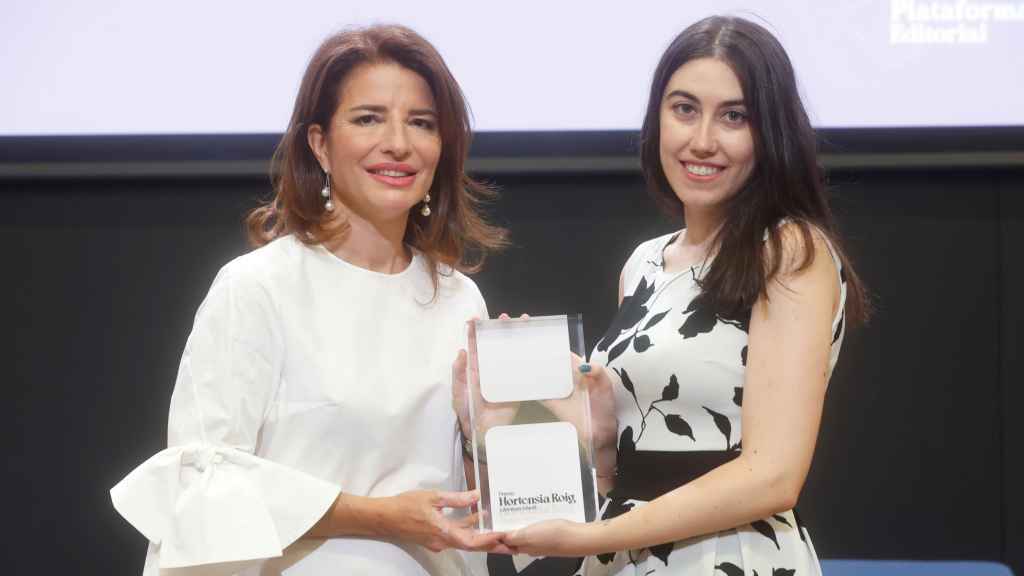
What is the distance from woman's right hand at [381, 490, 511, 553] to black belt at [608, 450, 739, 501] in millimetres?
232

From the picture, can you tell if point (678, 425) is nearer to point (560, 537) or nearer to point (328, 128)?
point (560, 537)

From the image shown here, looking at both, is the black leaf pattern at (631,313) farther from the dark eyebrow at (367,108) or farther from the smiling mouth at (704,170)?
the dark eyebrow at (367,108)

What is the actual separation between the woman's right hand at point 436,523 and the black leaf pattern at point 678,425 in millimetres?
308

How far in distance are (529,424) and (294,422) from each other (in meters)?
0.36

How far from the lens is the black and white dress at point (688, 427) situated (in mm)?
1764

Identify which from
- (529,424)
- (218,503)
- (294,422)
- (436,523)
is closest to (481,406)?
(529,424)

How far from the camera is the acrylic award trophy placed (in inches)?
69.2

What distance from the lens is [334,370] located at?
5.99ft

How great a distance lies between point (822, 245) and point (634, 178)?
1.33 m

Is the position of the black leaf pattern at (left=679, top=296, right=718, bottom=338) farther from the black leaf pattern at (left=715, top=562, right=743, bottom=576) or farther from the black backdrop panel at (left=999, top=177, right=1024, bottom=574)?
the black backdrop panel at (left=999, top=177, right=1024, bottom=574)

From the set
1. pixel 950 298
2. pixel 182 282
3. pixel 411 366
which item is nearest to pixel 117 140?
pixel 182 282

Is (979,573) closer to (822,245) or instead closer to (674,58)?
(822,245)

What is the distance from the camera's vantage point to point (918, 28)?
2.88 m

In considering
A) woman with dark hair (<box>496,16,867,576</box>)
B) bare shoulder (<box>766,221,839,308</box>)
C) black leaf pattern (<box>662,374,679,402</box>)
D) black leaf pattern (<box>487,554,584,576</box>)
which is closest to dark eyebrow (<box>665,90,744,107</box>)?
woman with dark hair (<box>496,16,867,576</box>)
